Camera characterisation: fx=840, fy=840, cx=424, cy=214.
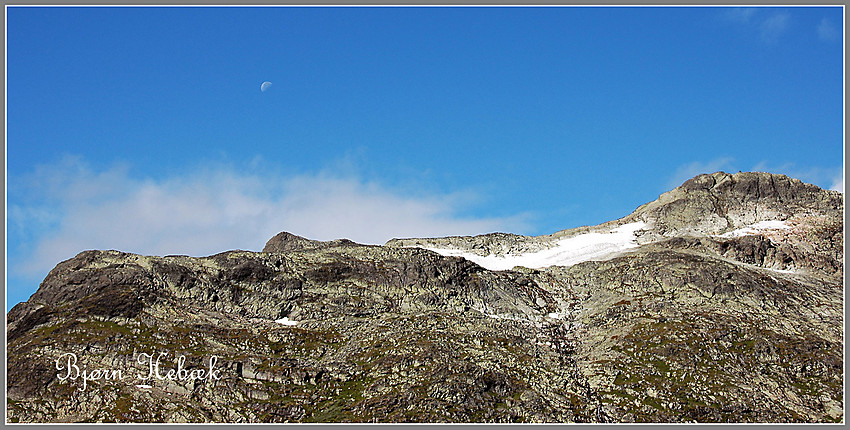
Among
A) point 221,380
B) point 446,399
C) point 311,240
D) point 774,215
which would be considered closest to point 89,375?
point 221,380

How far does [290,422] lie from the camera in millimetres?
102250

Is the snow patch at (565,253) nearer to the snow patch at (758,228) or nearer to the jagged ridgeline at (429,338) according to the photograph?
the jagged ridgeline at (429,338)

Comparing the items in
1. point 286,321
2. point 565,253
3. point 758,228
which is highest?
point 758,228

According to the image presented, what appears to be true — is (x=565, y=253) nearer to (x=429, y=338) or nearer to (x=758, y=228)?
(x=758, y=228)

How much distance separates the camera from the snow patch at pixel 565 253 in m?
182

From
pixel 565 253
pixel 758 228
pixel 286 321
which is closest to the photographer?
pixel 286 321

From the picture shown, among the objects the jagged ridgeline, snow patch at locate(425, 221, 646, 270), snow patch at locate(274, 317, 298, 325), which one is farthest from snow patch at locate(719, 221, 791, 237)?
snow patch at locate(274, 317, 298, 325)

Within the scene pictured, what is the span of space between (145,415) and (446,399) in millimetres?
36103

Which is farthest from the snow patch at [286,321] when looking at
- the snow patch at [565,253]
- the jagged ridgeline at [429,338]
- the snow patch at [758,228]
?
the snow patch at [758,228]

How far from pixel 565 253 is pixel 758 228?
45887 millimetres

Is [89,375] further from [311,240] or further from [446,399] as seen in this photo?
[311,240]

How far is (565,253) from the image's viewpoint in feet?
619

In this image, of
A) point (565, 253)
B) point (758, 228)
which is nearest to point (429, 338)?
point (565, 253)

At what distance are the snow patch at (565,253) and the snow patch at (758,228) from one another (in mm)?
22513
